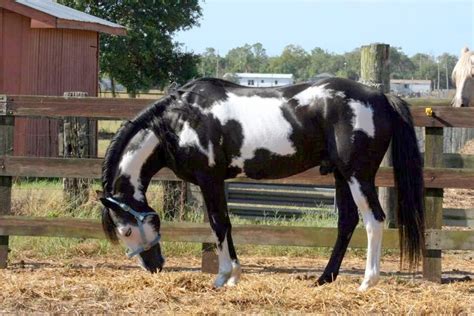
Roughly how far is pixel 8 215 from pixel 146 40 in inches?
907

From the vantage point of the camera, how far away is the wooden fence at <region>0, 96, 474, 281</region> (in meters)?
7.16

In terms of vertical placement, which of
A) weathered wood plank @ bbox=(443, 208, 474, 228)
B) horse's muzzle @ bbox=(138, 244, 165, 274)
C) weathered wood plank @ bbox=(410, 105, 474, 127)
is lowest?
horse's muzzle @ bbox=(138, 244, 165, 274)

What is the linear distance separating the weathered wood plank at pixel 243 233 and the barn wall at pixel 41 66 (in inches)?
277

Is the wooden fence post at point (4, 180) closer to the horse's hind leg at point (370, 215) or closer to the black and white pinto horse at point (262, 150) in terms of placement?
the black and white pinto horse at point (262, 150)

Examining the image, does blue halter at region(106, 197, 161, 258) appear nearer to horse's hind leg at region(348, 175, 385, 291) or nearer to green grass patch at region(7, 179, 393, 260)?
horse's hind leg at region(348, 175, 385, 291)

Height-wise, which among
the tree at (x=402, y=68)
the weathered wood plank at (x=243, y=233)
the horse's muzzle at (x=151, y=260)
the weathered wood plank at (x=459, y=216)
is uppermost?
the tree at (x=402, y=68)

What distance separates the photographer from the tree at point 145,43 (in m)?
29.8

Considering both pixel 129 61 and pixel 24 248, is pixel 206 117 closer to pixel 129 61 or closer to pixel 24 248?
pixel 24 248

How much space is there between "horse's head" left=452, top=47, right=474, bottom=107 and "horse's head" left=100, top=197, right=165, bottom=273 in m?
4.46

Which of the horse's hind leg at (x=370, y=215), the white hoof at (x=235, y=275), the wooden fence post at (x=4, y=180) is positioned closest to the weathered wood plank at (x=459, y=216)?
the horse's hind leg at (x=370, y=215)

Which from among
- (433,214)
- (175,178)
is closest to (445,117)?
(433,214)

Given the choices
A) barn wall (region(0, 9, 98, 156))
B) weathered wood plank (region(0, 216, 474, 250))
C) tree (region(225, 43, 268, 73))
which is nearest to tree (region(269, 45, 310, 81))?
tree (region(225, 43, 268, 73))

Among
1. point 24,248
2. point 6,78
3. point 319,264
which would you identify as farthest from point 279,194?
point 6,78

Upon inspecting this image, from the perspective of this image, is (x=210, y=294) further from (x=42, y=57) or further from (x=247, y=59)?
(x=247, y=59)
